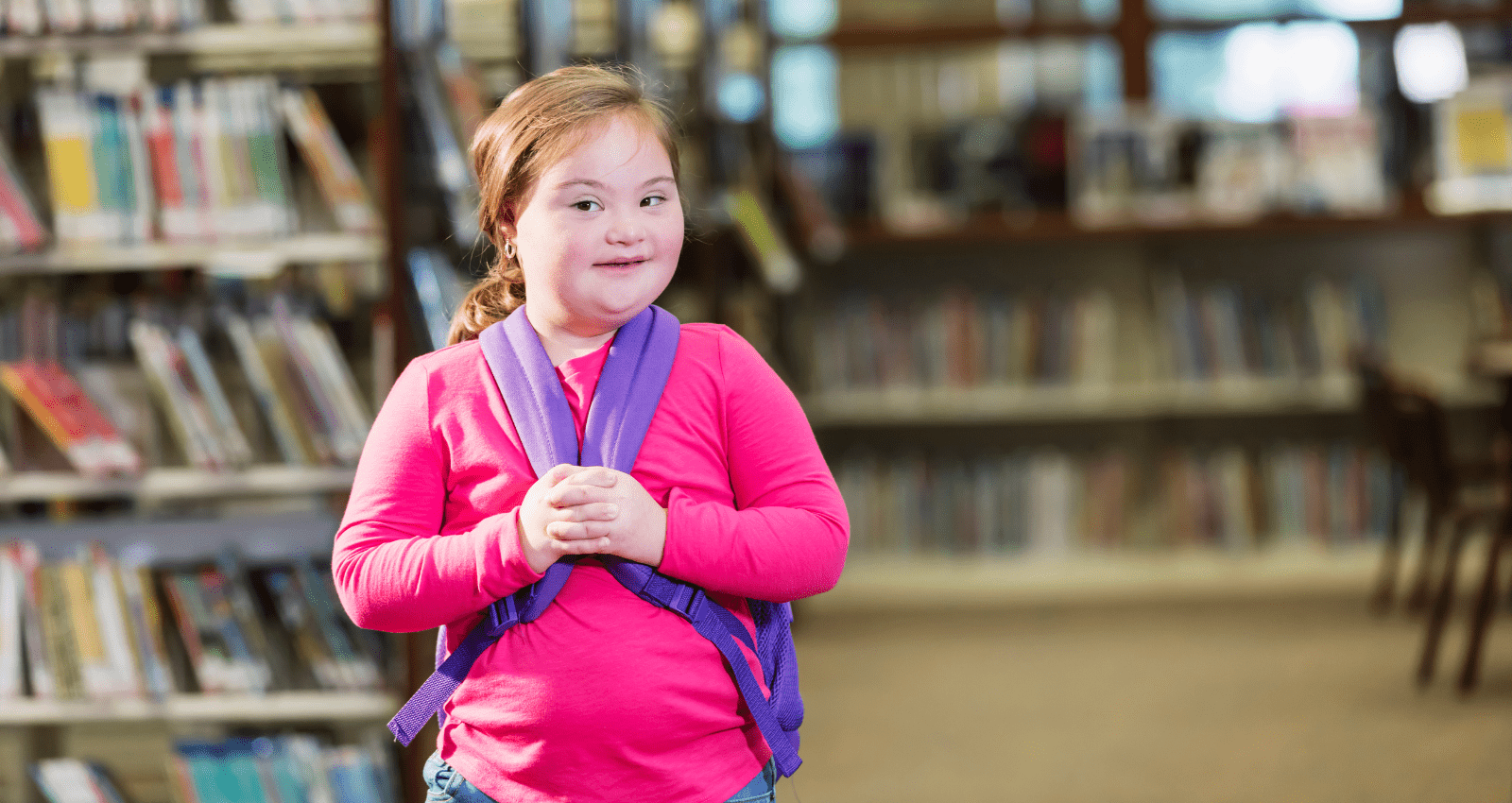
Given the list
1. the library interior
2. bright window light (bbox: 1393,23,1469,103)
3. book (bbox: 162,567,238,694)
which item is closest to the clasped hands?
the library interior

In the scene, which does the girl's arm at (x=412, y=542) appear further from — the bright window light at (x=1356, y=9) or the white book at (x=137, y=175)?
the bright window light at (x=1356, y=9)

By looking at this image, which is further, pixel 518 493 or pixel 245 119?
pixel 245 119

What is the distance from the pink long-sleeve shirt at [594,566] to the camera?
858 millimetres

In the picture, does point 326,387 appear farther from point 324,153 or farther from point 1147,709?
point 1147,709

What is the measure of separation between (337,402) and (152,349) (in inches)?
12.3

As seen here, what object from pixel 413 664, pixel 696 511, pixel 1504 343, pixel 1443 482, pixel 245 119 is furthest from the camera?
pixel 1504 343

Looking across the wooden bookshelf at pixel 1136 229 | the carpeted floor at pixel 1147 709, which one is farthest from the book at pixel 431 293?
the wooden bookshelf at pixel 1136 229

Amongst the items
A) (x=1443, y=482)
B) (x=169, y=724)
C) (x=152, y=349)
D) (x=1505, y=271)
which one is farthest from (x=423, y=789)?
(x=1505, y=271)

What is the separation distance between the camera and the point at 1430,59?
4699 millimetres

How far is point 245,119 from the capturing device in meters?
2.11

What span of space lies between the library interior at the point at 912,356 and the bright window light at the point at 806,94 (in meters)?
0.01

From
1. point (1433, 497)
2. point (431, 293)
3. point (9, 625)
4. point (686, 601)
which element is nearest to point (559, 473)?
point (686, 601)

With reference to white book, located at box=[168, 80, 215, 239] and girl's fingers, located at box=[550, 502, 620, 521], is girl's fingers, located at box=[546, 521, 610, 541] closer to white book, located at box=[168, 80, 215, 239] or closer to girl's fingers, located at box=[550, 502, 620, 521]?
girl's fingers, located at box=[550, 502, 620, 521]

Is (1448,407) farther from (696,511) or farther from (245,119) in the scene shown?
(696,511)
